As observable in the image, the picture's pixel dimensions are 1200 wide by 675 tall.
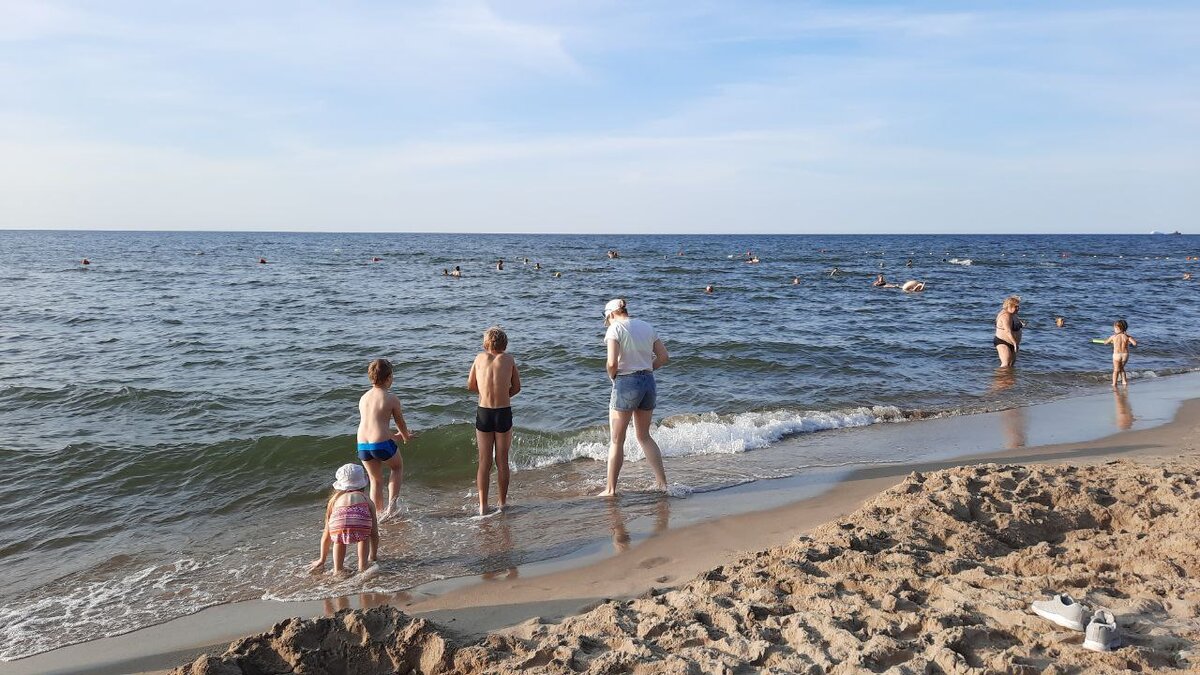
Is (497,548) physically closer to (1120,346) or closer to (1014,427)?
(1014,427)

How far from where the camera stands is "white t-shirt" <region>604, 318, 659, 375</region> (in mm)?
6688

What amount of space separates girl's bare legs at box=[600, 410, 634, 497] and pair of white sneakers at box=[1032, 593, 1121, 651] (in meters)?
3.81

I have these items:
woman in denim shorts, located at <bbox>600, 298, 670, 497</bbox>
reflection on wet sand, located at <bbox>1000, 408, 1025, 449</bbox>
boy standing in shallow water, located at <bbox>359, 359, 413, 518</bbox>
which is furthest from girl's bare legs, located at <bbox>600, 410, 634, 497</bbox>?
reflection on wet sand, located at <bbox>1000, 408, 1025, 449</bbox>

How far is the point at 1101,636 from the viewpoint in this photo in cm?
333

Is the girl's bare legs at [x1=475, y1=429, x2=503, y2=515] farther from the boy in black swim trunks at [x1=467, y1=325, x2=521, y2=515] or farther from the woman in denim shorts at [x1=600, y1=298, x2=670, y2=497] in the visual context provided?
the woman in denim shorts at [x1=600, y1=298, x2=670, y2=497]

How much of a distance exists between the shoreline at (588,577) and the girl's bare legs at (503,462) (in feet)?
4.33

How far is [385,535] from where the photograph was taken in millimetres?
6258

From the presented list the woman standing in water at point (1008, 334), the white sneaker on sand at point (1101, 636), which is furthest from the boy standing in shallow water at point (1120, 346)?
the white sneaker on sand at point (1101, 636)

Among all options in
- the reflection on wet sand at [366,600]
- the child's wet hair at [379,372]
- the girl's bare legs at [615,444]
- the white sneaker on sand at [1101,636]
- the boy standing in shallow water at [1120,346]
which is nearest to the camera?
the white sneaker on sand at [1101,636]

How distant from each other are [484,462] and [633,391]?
1.54 metres

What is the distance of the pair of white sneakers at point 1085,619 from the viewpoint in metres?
3.34

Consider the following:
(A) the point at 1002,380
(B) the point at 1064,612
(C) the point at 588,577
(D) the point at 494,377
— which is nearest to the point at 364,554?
(C) the point at 588,577

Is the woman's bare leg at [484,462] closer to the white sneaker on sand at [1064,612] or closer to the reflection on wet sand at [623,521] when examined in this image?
the reflection on wet sand at [623,521]

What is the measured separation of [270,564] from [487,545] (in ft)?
5.53
